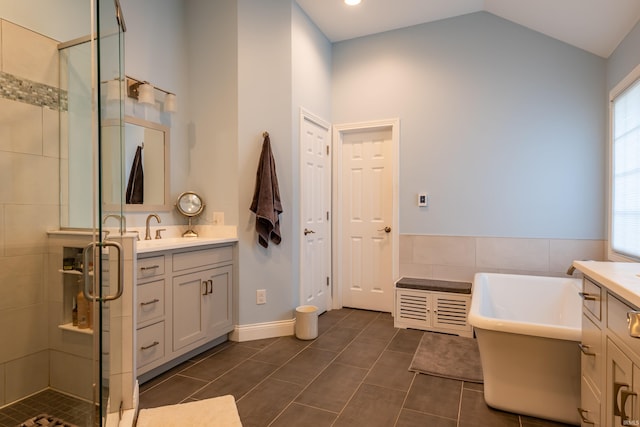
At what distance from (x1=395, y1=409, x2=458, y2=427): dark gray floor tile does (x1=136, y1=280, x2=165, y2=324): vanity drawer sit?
65.6 inches

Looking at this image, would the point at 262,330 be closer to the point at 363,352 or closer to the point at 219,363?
the point at 219,363

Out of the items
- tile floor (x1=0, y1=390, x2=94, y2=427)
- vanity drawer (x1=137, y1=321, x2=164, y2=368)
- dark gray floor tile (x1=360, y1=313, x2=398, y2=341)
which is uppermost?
vanity drawer (x1=137, y1=321, x2=164, y2=368)

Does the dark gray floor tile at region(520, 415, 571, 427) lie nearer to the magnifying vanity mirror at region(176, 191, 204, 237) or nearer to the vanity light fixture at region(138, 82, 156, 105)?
the magnifying vanity mirror at region(176, 191, 204, 237)

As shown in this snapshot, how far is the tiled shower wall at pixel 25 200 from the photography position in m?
1.81

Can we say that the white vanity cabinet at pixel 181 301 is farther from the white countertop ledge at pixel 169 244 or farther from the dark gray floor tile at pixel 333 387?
the dark gray floor tile at pixel 333 387

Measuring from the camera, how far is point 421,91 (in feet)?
12.4

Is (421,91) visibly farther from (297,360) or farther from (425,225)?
(297,360)

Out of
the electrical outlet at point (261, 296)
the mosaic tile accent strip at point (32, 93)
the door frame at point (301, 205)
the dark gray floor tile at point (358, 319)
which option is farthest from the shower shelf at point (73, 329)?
the dark gray floor tile at point (358, 319)

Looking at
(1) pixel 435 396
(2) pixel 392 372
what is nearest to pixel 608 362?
(1) pixel 435 396

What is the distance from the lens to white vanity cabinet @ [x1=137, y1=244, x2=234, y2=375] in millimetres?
2289

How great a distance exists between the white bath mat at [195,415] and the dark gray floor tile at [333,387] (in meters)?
0.42

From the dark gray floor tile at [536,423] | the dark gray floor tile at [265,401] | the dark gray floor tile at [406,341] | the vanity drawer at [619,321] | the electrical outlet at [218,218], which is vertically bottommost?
the dark gray floor tile at [536,423]

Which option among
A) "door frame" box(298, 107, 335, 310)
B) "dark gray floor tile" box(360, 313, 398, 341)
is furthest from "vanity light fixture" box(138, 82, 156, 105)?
"dark gray floor tile" box(360, 313, 398, 341)

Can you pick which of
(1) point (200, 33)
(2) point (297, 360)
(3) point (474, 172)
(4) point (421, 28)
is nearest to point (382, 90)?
(4) point (421, 28)
